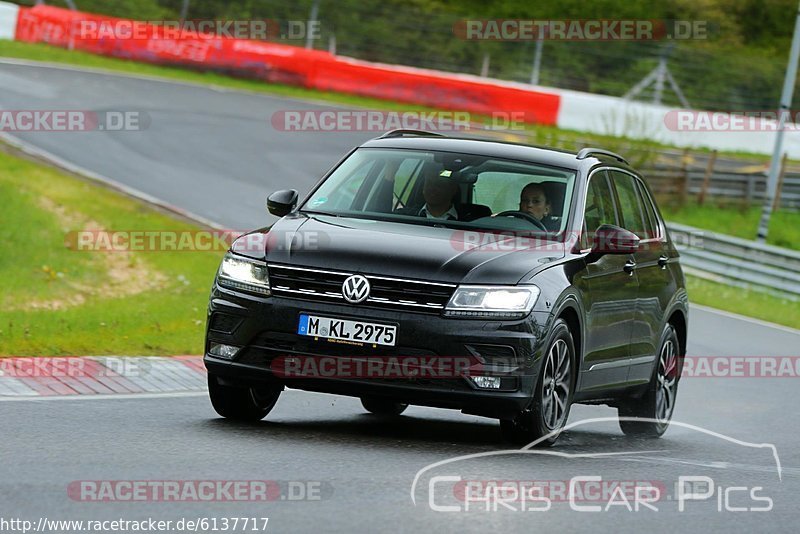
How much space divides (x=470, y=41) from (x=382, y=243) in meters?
33.5

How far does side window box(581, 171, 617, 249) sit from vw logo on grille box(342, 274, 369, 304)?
1.69 m

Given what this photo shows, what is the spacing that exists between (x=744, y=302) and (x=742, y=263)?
1993 mm

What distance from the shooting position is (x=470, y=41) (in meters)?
41.3

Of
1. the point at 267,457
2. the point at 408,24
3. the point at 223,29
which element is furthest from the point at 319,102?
the point at 267,457

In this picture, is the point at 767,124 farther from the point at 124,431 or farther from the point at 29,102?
the point at 124,431

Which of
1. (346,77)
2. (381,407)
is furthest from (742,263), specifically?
(381,407)

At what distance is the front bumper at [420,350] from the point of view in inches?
318

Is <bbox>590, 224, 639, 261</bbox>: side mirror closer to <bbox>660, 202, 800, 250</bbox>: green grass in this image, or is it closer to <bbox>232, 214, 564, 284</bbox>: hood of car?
<bbox>232, 214, 564, 284</bbox>: hood of car

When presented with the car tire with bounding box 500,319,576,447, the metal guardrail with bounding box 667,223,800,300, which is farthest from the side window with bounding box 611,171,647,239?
the metal guardrail with bounding box 667,223,800,300

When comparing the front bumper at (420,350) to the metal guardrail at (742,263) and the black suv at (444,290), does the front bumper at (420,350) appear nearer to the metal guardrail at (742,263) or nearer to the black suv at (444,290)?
the black suv at (444,290)

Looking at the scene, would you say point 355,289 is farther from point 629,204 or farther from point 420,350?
point 629,204

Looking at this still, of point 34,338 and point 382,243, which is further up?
point 382,243

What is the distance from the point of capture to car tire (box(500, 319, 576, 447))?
332 inches

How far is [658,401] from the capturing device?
35.8 ft
